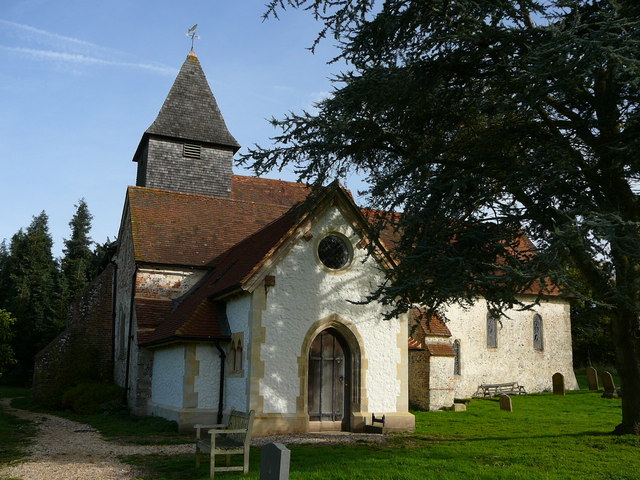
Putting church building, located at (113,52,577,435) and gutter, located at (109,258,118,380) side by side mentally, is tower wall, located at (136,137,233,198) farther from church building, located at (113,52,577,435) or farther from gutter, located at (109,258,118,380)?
gutter, located at (109,258,118,380)

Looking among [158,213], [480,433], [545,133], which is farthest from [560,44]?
[158,213]

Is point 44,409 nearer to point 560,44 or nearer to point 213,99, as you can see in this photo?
point 213,99

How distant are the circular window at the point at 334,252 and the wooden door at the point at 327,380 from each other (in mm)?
1862

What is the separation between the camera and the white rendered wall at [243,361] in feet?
49.4

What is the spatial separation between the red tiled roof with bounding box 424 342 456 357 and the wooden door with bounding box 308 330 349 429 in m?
6.53

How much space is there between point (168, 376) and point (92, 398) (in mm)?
4865

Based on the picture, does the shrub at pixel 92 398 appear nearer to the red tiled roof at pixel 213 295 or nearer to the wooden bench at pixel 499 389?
the red tiled roof at pixel 213 295

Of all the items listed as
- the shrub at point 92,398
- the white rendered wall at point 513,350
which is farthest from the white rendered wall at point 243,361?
the white rendered wall at point 513,350

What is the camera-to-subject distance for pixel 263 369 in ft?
48.8

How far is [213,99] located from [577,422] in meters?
21.1

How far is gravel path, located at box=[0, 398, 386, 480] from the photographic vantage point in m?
9.84

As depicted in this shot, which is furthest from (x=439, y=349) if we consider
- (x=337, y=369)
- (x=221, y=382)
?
(x=221, y=382)

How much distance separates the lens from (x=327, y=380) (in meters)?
16.1

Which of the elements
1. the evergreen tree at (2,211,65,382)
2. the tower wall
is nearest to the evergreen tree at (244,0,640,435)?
the tower wall
